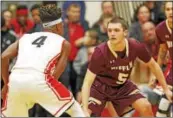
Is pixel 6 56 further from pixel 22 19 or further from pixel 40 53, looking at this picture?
pixel 22 19

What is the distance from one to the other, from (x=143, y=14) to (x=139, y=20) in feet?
0.44

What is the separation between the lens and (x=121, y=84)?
27.0 feet

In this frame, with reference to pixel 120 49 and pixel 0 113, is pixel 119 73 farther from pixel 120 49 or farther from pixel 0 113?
pixel 0 113

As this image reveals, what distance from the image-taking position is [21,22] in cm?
1140

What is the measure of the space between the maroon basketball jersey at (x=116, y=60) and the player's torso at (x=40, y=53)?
3.38 ft

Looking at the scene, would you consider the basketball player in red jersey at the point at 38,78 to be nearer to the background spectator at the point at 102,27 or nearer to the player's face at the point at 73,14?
the background spectator at the point at 102,27

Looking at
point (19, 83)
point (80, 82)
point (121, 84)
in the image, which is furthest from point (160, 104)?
point (19, 83)

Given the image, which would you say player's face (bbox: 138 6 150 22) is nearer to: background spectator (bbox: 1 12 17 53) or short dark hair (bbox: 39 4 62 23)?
background spectator (bbox: 1 12 17 53)

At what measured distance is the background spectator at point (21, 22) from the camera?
11.3 metres

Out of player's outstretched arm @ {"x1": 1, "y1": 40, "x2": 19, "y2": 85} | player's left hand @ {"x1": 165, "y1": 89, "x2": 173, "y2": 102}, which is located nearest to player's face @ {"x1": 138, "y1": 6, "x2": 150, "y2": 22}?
player's left hand @ {"x1": 165, "y1": 89, "x2": 173, "y2": 102}

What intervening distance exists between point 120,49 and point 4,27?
340 cm

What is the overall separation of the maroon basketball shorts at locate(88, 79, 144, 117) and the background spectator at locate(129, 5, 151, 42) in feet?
9.18

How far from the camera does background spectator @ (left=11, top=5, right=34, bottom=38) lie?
11312mm

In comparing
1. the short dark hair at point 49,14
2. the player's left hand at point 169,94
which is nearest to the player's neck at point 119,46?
the player's left hand at point 169,94
